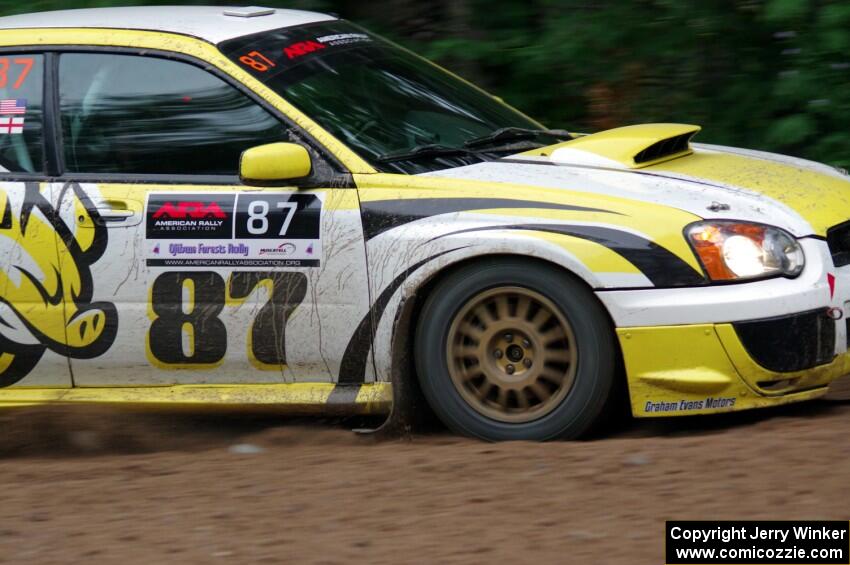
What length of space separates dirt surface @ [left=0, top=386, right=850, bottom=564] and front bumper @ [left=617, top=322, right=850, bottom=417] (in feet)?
0.41

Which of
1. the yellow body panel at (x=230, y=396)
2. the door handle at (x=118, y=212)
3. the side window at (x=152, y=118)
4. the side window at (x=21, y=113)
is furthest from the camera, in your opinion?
the side window at (x=21, y=113)

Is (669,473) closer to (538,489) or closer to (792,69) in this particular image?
(538,489)

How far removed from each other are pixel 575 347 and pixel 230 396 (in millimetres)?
1401

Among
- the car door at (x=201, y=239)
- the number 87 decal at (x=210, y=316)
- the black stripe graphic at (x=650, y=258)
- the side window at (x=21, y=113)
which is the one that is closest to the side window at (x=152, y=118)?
the car door at (x=201, y=239)

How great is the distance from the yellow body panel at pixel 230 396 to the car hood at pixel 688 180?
92 cm

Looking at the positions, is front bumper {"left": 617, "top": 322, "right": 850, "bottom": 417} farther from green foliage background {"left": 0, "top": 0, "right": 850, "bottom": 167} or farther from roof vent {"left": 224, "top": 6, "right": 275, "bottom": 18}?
green foliage background {"left": 0, "top": 0, "right": 850, "bottom": 167}

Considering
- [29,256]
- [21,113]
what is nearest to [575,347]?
[29,256]

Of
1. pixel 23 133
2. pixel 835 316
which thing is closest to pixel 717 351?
pixel 835 316

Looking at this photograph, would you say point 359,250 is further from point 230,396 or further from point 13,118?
point 13,118

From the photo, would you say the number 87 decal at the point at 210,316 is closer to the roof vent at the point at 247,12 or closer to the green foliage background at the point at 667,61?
the roof vent at the point at 247,12

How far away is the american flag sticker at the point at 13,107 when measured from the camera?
5.63 m

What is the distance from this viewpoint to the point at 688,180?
17.0ft

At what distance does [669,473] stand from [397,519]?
0.92m

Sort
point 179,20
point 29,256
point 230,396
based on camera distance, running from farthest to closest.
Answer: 1. point 179,20
2. point 29,256
3. point 230,396
